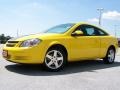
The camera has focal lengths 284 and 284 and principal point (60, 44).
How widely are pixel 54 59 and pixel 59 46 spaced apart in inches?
15.0

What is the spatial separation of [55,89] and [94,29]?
176 inches

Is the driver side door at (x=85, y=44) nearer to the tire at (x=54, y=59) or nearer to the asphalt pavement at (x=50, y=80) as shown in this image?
the tire at (x=54, y=59)

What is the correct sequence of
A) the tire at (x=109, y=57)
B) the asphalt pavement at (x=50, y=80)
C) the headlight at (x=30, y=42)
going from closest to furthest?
1. the asphalt pavement at (x=50, y=80)
2. the headlight at (x=30, y=42)
3. the tire at (x=109, y=57)

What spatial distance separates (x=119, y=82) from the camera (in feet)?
20.4

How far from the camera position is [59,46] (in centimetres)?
766

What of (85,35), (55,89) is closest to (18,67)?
(85,35)

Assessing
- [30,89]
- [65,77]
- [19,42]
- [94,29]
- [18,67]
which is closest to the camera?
[30,89]

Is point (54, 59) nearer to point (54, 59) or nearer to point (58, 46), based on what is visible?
point (54, 59)

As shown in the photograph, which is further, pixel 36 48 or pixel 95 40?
pixel 95 40

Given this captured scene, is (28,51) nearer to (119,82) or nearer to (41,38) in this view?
(41,38)

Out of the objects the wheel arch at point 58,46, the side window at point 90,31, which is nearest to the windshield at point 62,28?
the wheel arch at point 58,46

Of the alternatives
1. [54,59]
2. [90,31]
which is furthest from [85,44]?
[54,59]

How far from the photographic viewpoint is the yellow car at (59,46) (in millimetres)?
7102

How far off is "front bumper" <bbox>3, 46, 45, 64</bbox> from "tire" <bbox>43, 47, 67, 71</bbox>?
0.76 feet
